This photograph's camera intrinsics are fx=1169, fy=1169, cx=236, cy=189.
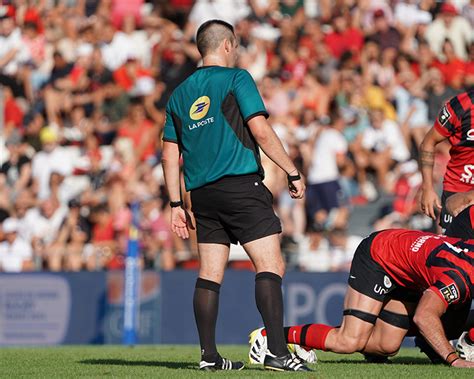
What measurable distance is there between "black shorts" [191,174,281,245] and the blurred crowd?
6617 millimetres

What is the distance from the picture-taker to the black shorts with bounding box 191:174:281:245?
26.8 feet

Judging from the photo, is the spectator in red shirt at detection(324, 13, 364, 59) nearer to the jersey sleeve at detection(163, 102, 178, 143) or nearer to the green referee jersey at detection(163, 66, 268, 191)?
the jersey sleeve at detection(163, 102, 178, 143)

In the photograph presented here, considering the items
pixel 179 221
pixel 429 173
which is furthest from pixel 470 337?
pixel 179 221

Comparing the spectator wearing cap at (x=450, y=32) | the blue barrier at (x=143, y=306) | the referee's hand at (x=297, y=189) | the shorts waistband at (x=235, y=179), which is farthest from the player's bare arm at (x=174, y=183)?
the spectator wearing cap at (x=450, y=32)

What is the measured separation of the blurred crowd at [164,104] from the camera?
668 inches

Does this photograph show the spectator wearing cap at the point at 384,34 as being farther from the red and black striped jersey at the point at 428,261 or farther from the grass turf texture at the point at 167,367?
the red and black striped jersey at the point at 428,261

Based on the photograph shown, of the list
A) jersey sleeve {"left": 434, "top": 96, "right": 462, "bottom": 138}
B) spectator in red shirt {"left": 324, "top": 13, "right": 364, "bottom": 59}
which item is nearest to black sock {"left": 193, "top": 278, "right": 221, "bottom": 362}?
jersey sleeve {"left": 434, "top": 96, "right": 462, "bottom": 138}

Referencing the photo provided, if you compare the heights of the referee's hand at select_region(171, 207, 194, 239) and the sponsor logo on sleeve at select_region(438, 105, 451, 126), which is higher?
the sponsor logo on sleeve at select_region(438, 105, 451, 126)

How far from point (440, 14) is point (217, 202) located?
1315cm

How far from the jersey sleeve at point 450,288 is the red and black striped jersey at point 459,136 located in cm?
202

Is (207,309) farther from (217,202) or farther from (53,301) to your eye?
(53,301)

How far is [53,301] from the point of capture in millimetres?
16438

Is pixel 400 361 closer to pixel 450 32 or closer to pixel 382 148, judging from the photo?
pixel 382 148

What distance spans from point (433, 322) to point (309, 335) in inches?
45.8
